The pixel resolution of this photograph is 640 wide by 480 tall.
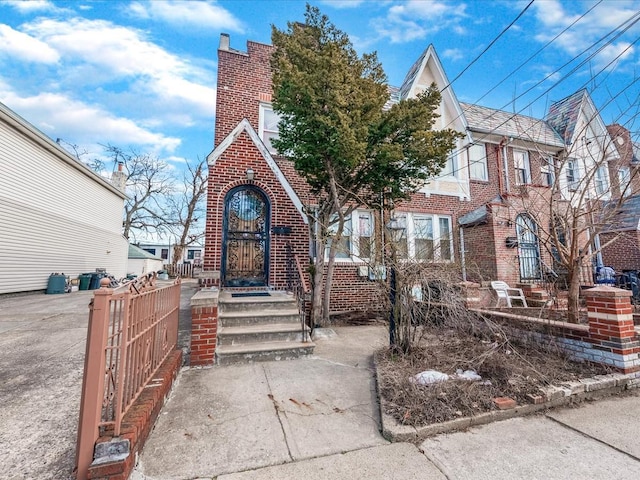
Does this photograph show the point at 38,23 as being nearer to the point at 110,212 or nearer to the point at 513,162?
the point at 110,212

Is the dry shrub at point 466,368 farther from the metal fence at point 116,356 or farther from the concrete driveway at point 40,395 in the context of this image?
the concrete driveway at point 40,395

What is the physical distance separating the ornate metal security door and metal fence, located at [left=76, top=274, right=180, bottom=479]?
3972 millimetres

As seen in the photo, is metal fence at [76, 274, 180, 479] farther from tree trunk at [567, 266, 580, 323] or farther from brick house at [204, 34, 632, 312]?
tree trunk at [567, 266, 580, 323]

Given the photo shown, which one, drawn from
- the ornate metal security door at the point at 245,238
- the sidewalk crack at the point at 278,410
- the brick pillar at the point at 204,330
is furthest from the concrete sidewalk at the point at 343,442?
the ornate metal security door at the point at 245,238

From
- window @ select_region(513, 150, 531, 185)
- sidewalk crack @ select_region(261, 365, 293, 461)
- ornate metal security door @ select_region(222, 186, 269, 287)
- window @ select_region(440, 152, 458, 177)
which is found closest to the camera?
sidewalk crack @ select_region(261, 365, 293, 461)

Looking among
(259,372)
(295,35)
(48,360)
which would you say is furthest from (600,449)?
(295,35)

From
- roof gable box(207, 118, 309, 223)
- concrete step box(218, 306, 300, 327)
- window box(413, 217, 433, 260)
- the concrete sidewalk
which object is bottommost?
the concrete sidewalk

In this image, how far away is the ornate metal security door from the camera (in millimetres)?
7070

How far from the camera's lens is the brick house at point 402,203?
6.88m

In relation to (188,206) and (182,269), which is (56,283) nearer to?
(182,269)

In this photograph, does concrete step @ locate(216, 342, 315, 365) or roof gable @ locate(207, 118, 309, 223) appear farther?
roof gable @ locate(207, 118, 309, 223)

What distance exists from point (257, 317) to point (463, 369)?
3.27 m

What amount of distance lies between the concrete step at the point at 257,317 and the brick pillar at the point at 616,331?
4.37 m

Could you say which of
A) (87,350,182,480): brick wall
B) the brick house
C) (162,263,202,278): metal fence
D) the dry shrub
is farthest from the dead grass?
(162,263,202,278): metal fence
